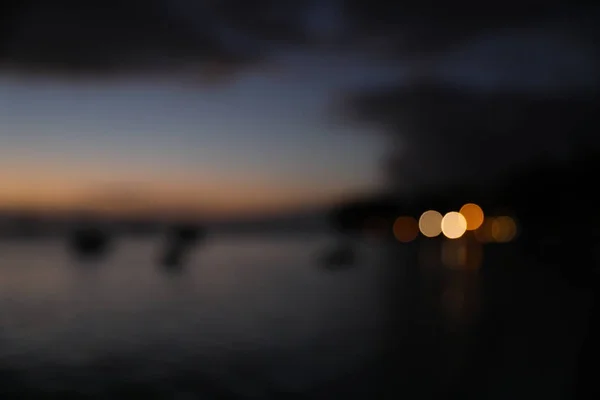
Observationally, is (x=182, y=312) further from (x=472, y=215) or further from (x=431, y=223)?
(x=431, y=223)

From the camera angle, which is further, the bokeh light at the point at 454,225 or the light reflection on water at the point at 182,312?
the bokeh light at the point at 454,225

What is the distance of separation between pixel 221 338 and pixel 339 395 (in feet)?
10.1

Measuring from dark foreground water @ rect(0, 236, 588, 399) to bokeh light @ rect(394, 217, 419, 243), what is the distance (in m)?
18.0

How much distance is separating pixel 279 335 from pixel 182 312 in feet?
8.89

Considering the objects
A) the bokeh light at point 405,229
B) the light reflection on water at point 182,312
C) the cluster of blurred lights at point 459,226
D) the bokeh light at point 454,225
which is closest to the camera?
the light reflection on water at point 182,312

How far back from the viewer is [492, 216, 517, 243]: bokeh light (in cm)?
3306

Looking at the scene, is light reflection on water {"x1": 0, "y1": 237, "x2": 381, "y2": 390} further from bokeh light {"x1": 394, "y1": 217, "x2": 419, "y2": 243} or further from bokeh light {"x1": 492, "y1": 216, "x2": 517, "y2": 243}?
bokeh light {"x1": 394, "y1": 217, "x2": 419, "y2": 243}

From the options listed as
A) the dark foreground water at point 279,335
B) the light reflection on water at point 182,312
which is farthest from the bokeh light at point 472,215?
the dark foreground water at point 279,335

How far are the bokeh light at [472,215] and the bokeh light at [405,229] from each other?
372 centimetres

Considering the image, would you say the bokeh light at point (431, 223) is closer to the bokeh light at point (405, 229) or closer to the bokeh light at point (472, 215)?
the bokeh light at point (405, 229)

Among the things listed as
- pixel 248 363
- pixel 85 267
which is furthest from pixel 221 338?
pixel 85 267

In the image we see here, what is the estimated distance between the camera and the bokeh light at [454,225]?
3338 centimetres

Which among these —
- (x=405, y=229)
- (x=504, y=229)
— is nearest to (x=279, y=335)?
(x=504, y=229)

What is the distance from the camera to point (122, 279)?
17047mm
